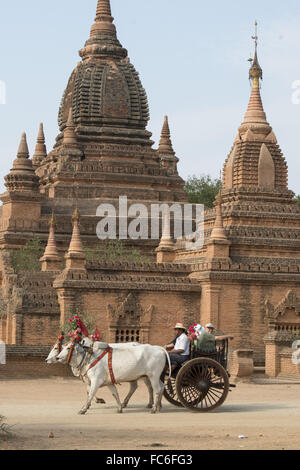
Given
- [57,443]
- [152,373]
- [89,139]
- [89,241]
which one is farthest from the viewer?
[89,139]

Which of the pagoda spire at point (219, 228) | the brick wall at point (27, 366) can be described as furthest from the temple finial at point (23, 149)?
the brick wall at point (27, 366)

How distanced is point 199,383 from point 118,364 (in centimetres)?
151

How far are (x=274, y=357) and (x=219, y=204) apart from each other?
25.5 feet

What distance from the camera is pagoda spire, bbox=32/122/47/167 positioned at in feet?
195

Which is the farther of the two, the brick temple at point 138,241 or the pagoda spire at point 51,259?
the pagoda spire at point 51,259

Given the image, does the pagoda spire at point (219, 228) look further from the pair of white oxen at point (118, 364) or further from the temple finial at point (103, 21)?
the temple finial at point (103, 21)

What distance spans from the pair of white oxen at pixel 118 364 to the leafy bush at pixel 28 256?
22.6 m

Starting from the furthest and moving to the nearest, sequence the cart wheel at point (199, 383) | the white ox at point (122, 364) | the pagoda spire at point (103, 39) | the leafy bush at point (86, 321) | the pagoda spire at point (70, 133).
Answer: the pagoda spire at point (103, 39), the pagoda spire at point (70, 133), the leafy bush at point (86, 321), the cart wheel at point (199, 383), the white ox at point (122, 364)

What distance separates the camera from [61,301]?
3784cm

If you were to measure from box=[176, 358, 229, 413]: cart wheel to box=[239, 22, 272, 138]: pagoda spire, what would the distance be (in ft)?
77.3

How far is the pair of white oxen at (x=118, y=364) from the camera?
20391 millimetres

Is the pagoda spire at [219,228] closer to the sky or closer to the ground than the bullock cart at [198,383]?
closer to the sky
